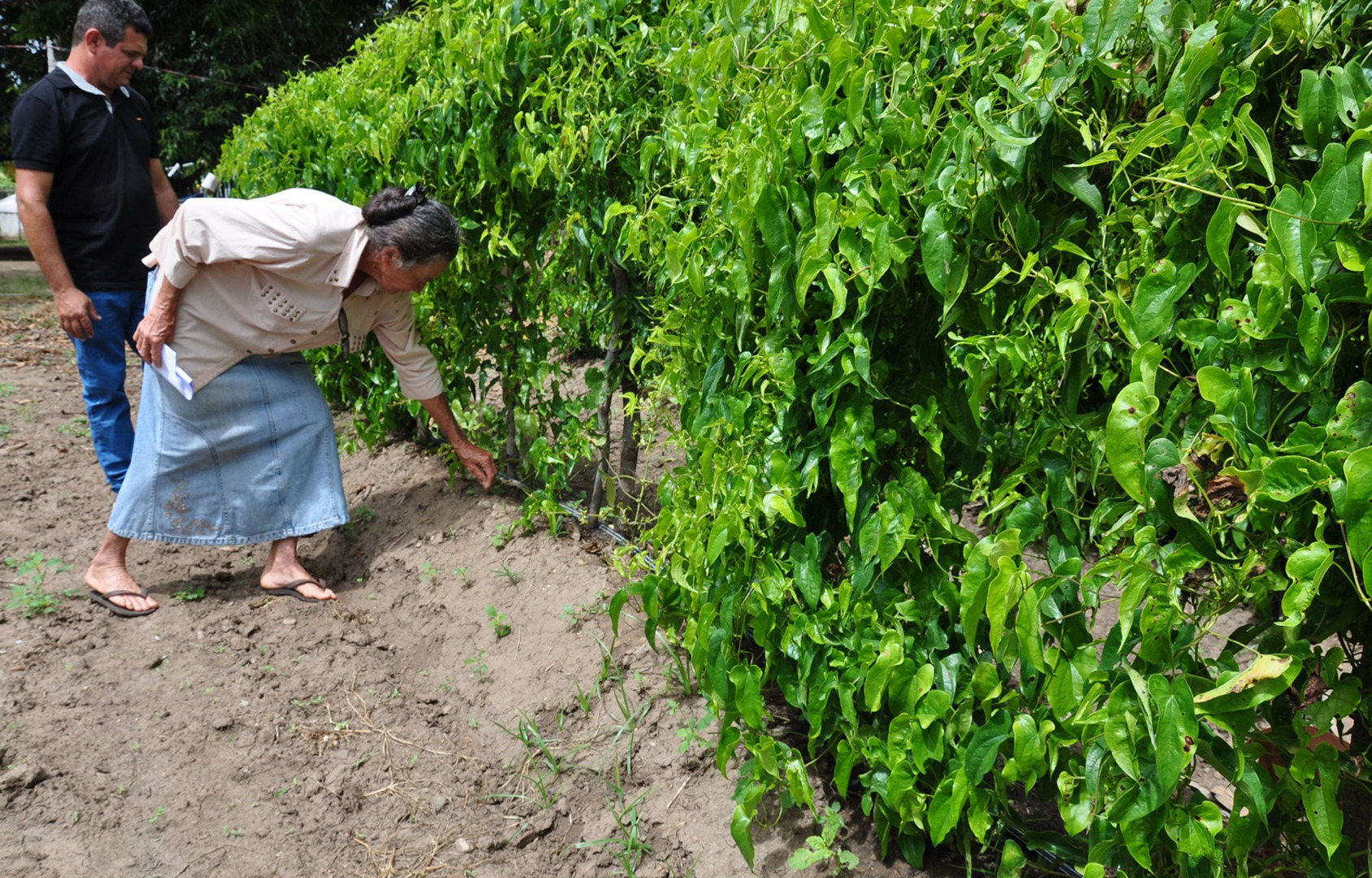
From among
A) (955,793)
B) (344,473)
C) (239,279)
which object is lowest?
(344,473)

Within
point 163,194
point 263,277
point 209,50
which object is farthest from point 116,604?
point 209,50

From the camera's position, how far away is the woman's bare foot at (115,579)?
3316mm

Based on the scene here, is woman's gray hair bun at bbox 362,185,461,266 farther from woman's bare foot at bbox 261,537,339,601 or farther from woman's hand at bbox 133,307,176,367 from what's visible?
woman's bare foot at bbox 261,537,339,601

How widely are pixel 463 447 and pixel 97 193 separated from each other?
1832mm

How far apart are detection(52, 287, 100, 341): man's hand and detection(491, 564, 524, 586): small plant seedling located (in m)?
1.86

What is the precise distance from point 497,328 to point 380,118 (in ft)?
3.08

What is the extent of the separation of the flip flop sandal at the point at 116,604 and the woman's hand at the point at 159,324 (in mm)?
819

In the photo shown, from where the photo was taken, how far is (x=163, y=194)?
167 inches

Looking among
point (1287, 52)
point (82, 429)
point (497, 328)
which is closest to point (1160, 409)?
point (1287, 52)

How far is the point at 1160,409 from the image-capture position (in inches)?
54.0

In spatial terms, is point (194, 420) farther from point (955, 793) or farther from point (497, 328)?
point (955, 793)

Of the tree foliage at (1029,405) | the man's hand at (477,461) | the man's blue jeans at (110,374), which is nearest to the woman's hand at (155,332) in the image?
the man's blue jeans at (110,374)

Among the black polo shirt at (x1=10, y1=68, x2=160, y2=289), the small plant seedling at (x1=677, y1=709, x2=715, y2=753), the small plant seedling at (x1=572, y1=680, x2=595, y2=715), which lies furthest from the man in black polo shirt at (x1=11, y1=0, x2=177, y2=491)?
the small plant seedling at (x1=677, y1=709, x2=715, y2=753)

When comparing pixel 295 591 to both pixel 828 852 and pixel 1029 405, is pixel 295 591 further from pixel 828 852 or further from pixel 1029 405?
pixel 1029 405
